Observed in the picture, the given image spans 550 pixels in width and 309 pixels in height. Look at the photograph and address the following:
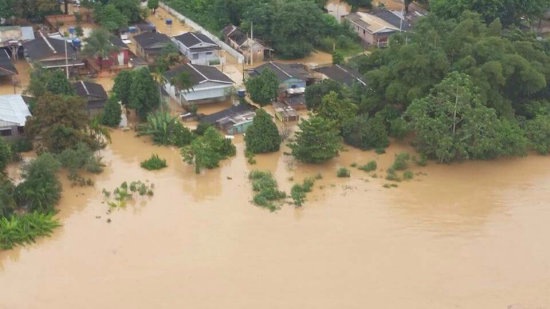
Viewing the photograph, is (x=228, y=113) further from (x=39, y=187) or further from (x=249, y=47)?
(x=39, y=187)

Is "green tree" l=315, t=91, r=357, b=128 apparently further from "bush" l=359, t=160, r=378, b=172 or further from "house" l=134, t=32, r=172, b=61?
"house" l=134, t=32, r=172, b=61

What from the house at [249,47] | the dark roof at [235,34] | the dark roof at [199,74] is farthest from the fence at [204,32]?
the dark roof at [199,74]

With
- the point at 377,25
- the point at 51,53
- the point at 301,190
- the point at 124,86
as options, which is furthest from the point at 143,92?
the point at 377,25

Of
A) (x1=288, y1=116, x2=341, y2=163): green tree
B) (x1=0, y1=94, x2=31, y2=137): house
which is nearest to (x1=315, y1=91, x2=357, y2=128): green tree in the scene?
(x1=288, y1=116, x2=341, y2=163): green tree

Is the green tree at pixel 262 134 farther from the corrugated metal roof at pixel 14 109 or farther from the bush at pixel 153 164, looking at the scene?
the corrugated metal roof at pixel 14 109

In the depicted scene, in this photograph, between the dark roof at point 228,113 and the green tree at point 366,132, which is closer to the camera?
the green tree at point 366,132

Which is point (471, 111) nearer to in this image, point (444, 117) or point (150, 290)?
point (444, 117)
